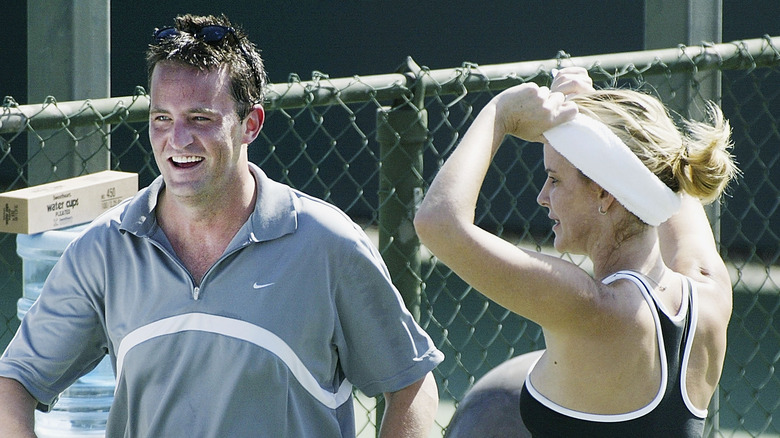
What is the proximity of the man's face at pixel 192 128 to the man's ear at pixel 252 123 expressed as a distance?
61 millimetres

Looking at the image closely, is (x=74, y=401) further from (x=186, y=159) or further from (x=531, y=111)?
(x=531, y=111)

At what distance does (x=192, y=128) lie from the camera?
247cm

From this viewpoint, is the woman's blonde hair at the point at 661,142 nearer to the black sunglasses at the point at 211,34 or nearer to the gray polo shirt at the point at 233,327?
the gray polo shirt at the point at 233,327

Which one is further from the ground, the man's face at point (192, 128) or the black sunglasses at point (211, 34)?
the black sunglasses at point (211, 34)

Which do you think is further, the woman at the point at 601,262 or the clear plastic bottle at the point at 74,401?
the clear plastic bottle at the point at 74,401

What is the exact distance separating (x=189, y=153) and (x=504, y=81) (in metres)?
1.55

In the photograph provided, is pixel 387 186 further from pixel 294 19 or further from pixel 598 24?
pixel 294 19

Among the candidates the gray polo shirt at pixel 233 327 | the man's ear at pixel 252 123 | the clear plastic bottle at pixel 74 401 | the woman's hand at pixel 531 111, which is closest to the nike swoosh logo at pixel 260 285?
the gray polo shirt at pixel 233 327

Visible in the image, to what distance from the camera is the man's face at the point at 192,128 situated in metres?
2.46

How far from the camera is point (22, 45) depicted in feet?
38.2

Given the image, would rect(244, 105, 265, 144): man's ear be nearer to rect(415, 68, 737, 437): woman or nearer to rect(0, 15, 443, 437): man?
rect(0, 15, 443, 437): man

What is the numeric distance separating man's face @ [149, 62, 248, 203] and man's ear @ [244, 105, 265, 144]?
6 cm

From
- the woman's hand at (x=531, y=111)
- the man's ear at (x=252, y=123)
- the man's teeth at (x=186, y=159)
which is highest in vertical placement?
the woman's hand at (x=531, y=111)

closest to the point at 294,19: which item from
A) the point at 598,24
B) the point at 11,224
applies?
the point at 598,24
